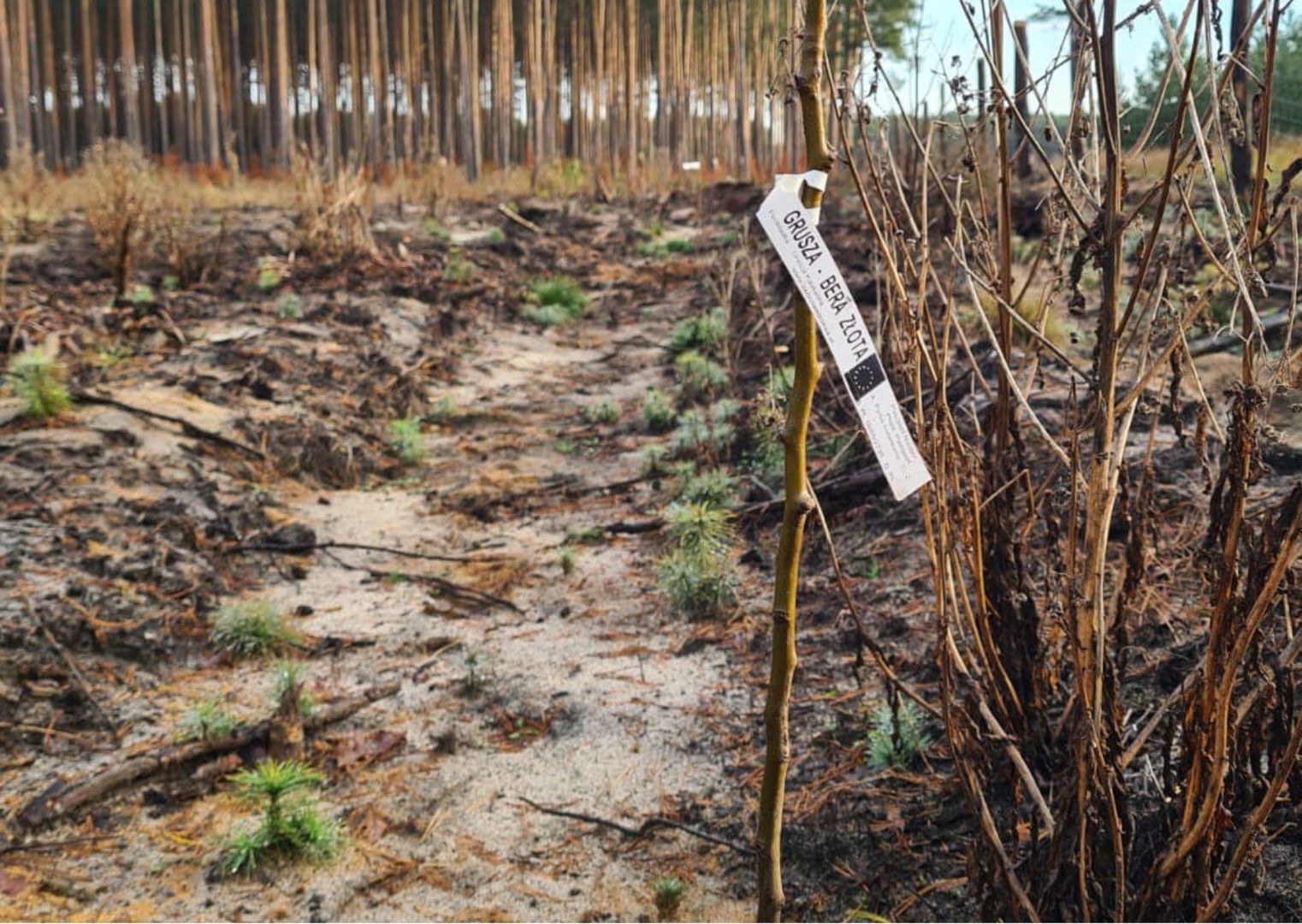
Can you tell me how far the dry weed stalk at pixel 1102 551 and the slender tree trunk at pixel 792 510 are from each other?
312 millimetres

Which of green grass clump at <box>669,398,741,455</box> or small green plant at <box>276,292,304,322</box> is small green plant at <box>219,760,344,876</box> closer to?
green grass clump at <box>669,398,741,455</box>

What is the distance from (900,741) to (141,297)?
6.29 meters

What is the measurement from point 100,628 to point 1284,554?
11.0ft

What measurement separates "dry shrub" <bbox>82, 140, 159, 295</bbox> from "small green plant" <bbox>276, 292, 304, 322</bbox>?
3.35 feet

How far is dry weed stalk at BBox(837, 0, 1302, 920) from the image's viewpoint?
131 cm

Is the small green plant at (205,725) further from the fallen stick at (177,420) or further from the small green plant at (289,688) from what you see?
the fallen stick at (177,420)

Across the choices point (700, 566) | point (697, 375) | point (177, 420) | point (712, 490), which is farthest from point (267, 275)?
point (700, 566)

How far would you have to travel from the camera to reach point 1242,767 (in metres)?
1.56

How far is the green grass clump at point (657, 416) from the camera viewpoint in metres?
5.72

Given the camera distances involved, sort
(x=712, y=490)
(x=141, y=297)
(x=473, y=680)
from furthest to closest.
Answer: (x=141, y=297), (x=712, y=490), (x=473, y=680)

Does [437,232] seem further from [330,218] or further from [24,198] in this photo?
[24,198]

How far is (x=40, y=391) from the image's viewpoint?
4.50m

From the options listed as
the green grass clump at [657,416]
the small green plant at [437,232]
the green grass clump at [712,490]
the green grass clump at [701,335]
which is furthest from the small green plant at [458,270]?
the green grass clump at [712,490]

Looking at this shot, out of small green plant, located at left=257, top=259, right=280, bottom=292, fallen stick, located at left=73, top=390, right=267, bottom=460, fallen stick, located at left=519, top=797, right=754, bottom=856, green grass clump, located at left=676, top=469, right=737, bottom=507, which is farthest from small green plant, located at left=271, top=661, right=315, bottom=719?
small green plant, located at left=257, top=259, right=280, bottom=292
